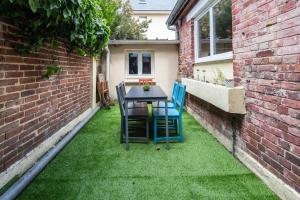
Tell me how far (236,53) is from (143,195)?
2149mm

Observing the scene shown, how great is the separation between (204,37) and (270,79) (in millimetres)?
3269

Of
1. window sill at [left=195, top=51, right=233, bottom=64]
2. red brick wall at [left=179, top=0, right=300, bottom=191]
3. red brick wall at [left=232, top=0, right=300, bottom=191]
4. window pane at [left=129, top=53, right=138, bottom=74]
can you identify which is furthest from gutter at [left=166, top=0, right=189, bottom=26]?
red brick wall at [left=232, top=0, right=300, bottom=191]

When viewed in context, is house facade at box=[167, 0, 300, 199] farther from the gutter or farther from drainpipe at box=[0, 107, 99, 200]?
drainpipe at box=[0, 107, 99, 200]

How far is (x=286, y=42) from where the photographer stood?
2.04 m

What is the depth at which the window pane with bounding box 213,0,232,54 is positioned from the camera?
3.82 meters

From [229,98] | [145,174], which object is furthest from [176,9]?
[145,174]

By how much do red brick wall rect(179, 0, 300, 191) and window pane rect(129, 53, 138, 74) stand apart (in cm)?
598

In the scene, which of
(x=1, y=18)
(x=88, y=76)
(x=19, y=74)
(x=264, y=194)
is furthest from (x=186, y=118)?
(x=1, y=18)

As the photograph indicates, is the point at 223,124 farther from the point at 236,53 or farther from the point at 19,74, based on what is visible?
the point at 19,74

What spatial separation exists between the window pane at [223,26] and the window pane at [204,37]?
0.57m

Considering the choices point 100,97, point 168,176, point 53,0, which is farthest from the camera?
point 100,97

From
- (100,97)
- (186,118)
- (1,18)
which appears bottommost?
(186,118)

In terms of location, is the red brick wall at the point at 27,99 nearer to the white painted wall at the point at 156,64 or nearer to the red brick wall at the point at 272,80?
the red brick wall at the point at 272,80

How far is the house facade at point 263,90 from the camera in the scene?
1.99 m
